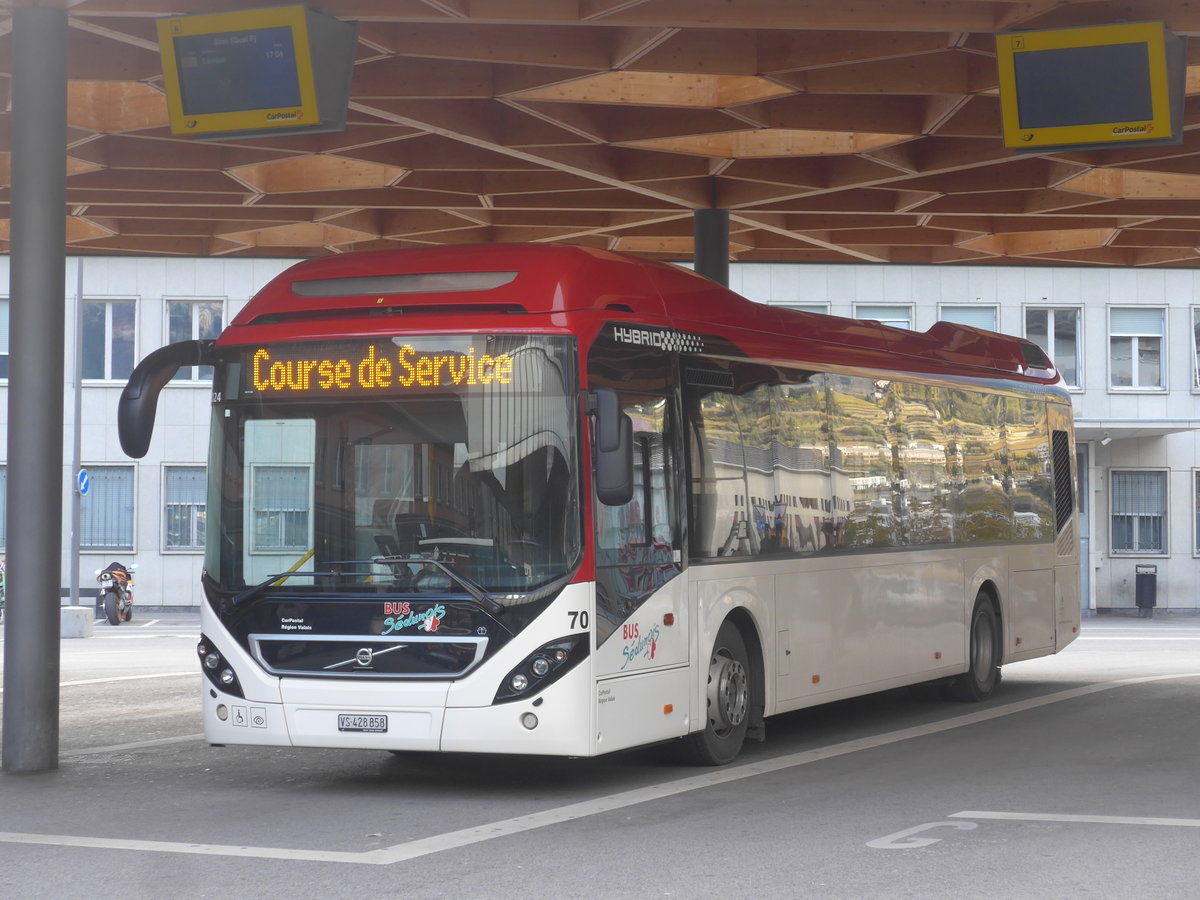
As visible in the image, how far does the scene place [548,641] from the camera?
10.1 m

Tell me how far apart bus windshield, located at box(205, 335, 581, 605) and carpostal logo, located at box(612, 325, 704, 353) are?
2.06 feet

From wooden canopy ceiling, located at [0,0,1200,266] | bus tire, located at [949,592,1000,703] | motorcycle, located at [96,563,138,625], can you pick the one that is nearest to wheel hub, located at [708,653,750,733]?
wooden canopy ceiling, located at [0,0,1200,266]

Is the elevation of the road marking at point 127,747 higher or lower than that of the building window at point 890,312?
lower

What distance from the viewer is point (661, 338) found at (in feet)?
37.1

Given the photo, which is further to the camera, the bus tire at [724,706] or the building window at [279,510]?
the bus tire at [724,706]

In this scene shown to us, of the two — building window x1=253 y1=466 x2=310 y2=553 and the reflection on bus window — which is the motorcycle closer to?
building window x1=253 y1=466 x2=310 y2=553

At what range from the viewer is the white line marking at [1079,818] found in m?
9.52

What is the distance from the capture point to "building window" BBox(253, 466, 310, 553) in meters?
10.6

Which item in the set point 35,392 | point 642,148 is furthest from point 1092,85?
point 35,392

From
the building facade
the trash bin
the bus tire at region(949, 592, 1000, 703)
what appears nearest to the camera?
the bus tire at region(949, 592, 1000, 703)

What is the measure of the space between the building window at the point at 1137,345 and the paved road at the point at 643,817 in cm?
2711

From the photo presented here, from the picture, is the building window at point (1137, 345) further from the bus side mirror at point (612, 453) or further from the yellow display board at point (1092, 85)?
the bus side mirror at point (612, 453)

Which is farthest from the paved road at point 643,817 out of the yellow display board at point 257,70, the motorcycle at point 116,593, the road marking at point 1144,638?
the motorcycle at point 116,593

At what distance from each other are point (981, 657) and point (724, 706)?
571 centimetres
